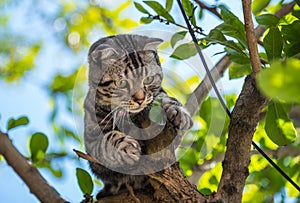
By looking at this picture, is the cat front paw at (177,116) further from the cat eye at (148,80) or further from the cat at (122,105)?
the cat eye at (148,80)

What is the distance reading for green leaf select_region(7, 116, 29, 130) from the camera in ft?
7.59

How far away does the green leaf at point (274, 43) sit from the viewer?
1.41m

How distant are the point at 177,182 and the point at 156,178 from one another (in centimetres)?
8

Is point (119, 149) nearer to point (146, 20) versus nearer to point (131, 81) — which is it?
point (131, 81)

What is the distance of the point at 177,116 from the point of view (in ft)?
6.41

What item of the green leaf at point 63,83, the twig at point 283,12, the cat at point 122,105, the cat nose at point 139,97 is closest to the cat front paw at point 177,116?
the cat at point 122,105

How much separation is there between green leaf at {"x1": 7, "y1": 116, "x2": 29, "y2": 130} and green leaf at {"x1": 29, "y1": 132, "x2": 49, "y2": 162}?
75 millimetres

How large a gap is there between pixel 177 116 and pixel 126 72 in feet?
1.21

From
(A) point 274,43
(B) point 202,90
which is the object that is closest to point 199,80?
(B) point 202,90

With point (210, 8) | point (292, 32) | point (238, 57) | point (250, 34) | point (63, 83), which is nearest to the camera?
point (250, 34)

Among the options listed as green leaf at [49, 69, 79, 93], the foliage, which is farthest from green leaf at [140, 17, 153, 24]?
green leaf at [49, 69, 79, 93]

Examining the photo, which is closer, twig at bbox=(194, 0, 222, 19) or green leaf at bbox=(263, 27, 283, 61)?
green leaf at bbox=(263, 27, 283, 61)

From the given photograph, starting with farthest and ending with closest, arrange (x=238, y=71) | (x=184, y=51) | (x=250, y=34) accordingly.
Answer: (x=238, y=71), (x=184, y=51), (x=250, y=34)

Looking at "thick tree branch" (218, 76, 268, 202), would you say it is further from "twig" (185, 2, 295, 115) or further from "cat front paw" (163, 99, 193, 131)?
"twig" (185, 2, 295, 115)
